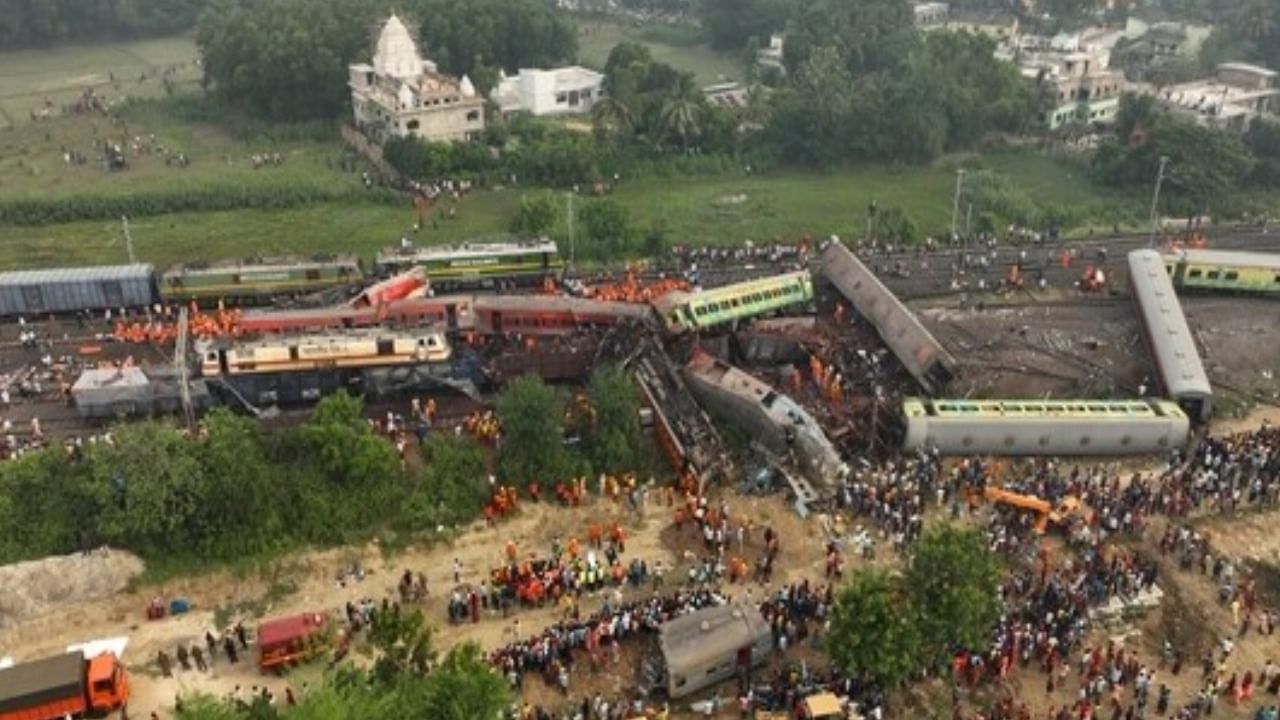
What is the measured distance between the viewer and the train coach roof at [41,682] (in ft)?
101

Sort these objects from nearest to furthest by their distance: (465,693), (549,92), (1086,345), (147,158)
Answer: (465,693) → (1086,345) → (147,158) → (549,92)

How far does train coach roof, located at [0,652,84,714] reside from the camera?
3088 centimetres

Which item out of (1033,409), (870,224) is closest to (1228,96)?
(870,224)

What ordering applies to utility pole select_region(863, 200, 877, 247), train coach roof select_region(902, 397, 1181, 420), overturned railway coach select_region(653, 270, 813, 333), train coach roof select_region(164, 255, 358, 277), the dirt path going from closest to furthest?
the dirt path → train coach roof select_region(902, 397, 1181, 420) → overturned railway coach select_region(653, 270, 813, 333) → train coach roof select_region(164, 255, 358, 277) → utility pole select_region(863, 200, 877, 247)

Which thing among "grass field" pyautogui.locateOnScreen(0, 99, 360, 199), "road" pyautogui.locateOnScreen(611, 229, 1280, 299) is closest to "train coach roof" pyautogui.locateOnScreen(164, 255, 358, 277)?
"road" pyautogui.locateOnScreen(611, 229, 1280, 299)

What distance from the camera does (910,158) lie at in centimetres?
8494

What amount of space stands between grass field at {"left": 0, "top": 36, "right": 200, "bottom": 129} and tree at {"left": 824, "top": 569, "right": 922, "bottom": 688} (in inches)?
3343

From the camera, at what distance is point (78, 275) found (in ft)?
175

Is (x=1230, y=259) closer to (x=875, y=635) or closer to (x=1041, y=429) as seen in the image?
(x=1041, y=429)

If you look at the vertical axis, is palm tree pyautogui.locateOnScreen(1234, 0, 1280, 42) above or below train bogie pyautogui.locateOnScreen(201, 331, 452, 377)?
above

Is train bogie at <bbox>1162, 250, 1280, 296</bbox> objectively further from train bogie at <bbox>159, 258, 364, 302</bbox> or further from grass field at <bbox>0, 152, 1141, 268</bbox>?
train bogie at <bbox>159, 258, 364, 302</bbox>

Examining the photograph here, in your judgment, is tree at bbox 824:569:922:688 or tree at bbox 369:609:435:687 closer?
tree at bbox 824:569:922:688

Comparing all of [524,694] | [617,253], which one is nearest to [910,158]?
[617,253]

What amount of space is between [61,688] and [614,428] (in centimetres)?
1926
